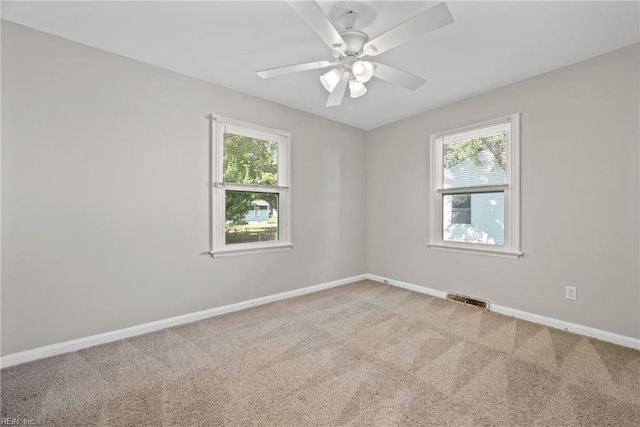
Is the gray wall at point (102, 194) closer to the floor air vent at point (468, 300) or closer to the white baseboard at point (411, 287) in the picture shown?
the white baseboard at point (411, 287)

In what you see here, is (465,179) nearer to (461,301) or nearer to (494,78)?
(494,78)

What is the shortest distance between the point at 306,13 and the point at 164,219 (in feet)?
7.22

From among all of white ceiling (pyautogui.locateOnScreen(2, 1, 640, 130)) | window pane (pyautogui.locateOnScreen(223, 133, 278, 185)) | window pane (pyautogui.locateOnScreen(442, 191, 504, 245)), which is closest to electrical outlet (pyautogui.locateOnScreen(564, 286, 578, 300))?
window pane (pyautogui.locateOnScreen(442, 191, 504, 245))

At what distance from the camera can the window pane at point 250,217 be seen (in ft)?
10.4

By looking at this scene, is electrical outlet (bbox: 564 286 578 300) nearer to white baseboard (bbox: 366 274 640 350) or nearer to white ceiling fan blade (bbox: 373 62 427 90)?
white baseboard (bbox: 366 274 640 350)

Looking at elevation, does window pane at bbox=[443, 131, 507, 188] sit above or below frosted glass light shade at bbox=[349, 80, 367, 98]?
below

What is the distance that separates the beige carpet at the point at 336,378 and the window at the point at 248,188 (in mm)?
962

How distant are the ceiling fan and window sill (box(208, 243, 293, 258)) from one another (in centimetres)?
185

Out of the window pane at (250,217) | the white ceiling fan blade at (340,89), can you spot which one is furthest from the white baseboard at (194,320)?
the white ceiling fan blade at (340,89)

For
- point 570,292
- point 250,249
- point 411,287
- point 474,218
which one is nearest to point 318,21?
point 250,249

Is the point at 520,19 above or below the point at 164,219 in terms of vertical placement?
above

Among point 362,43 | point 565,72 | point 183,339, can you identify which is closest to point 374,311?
→ point 183,339

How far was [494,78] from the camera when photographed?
9.42 feet

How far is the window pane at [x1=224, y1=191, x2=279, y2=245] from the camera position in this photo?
3172 mm
